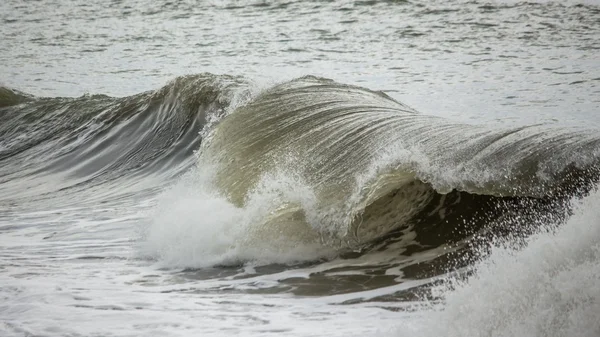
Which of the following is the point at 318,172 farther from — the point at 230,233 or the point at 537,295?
the point at 537,295

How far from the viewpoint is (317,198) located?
5.73m

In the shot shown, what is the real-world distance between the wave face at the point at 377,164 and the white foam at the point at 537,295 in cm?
183

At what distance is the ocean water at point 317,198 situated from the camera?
4.04m

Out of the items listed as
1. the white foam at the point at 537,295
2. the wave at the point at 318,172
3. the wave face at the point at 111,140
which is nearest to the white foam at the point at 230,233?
the wave at the point at 318,172

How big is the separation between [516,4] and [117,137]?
835 centimetres

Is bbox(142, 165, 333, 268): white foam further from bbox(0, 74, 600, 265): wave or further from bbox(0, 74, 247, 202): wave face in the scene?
bbox(0, 74, 247, 202): wave face

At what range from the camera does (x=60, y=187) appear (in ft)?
28.8

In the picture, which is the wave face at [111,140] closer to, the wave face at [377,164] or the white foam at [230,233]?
the wave face at [377,164]

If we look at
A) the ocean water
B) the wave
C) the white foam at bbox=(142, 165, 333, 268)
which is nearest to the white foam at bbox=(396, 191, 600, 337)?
the ocean water

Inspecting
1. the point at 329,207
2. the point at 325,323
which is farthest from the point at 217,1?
the point at 325,323

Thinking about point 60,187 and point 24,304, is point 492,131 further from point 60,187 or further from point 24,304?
point 60,187

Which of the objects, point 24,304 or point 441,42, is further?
point 441,42

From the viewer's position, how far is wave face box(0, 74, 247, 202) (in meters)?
8.91

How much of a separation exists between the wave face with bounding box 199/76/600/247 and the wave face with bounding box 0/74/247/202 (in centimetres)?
166
